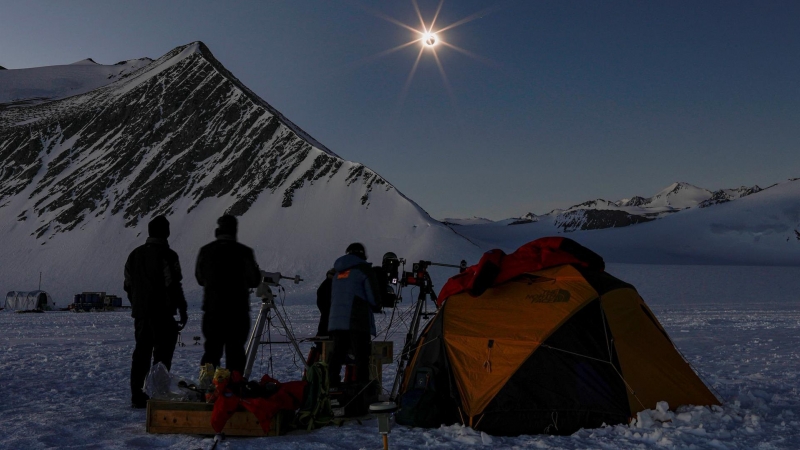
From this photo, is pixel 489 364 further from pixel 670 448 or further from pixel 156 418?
pixel 156 418

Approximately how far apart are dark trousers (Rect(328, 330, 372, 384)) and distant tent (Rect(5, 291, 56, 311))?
155 ft

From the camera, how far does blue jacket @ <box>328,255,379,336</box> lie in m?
6.91

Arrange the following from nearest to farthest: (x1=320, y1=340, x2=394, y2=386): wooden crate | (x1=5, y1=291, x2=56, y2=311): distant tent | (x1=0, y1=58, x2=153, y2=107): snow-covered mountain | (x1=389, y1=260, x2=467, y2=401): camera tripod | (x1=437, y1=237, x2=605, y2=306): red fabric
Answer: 1. (x1=437, y1=237, x2=605, y2=306): red fabric
2. (x1=389, y1=260, x2=467, y2=401): camera tripod
3. (x1=320, y1=340, x2=394, y2=386): wooden crate
4. (x1=5, y1=291, x2=56, y2=311): distant tent
5. (x1=0, y1=58, x2=153, y2=107): snow-covered mountain

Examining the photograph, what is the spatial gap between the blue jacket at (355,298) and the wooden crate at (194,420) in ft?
4.73

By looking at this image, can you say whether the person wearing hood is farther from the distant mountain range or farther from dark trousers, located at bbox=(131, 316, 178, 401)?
the distant mountain range

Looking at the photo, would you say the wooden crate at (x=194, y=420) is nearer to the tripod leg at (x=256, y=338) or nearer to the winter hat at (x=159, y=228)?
the tripod leg at (x=256, y=338)

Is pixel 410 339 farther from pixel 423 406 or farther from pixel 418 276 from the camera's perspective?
pixel 423 406

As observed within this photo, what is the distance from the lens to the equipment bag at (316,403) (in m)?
6.03

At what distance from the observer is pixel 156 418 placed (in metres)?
5.76

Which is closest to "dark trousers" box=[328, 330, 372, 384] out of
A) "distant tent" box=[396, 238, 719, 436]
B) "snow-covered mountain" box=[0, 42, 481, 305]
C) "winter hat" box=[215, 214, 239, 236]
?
"distant tent" box=[396, 238, 719, 436]

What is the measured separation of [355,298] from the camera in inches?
275

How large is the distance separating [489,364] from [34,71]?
638ft

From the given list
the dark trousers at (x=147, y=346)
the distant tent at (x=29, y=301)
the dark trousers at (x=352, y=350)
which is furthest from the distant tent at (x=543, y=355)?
the distant tent at (x=29, y=301)

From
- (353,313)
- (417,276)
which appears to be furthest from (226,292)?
(417,276)
